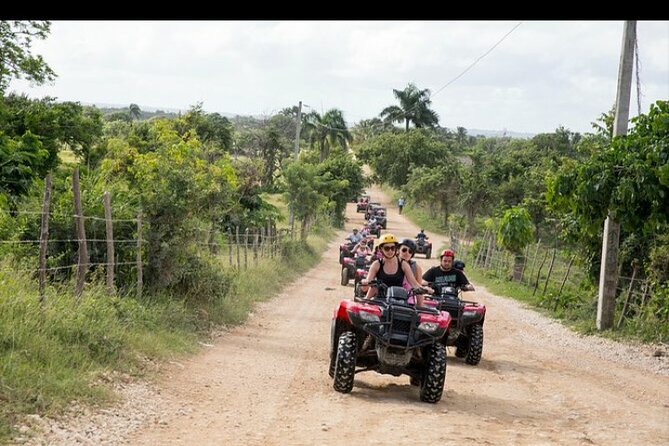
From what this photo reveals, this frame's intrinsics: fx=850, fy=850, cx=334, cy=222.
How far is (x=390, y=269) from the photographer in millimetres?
10562

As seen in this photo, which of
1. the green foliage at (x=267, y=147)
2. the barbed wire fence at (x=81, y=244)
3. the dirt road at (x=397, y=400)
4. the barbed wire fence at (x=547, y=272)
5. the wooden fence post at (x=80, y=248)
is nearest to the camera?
the dirt road at (x=397, y=400)

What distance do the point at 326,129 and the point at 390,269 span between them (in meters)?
72.5

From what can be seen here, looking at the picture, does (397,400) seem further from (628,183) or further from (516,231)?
(516,231)

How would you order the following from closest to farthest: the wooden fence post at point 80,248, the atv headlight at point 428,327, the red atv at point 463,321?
the atv headlight at point 428,327 < the wooden fence post at point 80,248 < the red atv at point 463,321

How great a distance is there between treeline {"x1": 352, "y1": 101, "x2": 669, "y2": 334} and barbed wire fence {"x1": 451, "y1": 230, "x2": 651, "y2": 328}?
0.35 metres

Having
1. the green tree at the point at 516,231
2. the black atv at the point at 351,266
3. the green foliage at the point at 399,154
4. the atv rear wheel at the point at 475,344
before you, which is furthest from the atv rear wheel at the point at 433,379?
the green foliage at the point at 399,154

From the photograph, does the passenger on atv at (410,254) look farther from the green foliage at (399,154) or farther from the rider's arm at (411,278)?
the green foliage at (399,154)

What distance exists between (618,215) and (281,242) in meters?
19.1

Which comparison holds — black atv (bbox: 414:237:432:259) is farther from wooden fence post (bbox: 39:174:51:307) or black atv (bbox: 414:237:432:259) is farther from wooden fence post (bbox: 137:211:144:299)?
wooden fence post (bbox: 39:174:51:307)

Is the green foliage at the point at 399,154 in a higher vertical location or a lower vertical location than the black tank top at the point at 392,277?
higher

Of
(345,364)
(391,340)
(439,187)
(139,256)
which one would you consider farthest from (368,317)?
(439,187)

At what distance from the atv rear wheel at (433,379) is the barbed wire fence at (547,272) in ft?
31.3

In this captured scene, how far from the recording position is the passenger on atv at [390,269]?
1042 cm

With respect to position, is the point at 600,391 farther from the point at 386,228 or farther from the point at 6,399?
the point at 386,228
